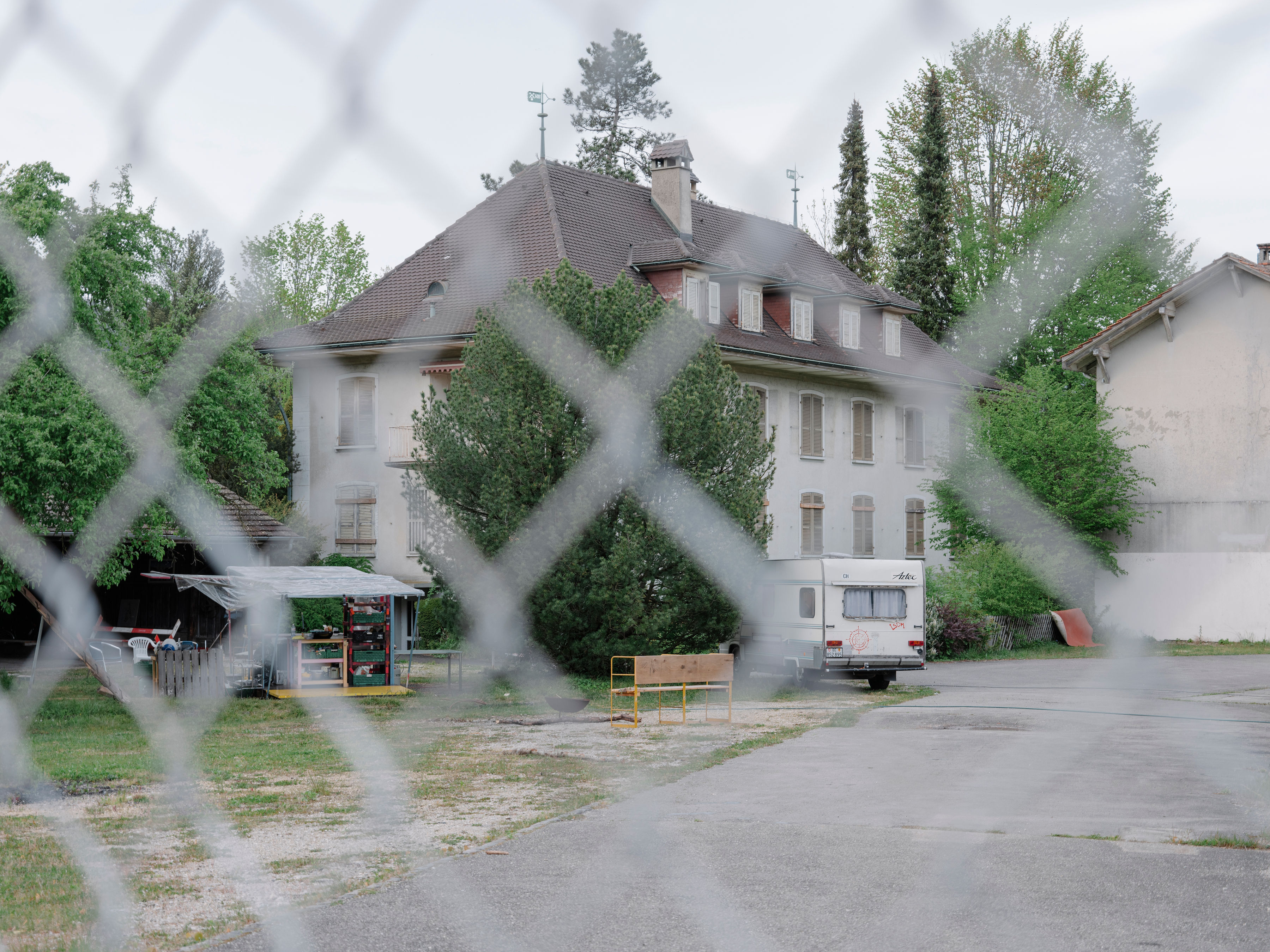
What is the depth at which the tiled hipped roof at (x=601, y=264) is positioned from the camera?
29.5 m

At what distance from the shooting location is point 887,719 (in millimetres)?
15656

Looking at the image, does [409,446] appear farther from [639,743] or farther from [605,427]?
[639,743]

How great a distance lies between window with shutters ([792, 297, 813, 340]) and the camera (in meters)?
34.3

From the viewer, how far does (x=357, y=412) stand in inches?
1214

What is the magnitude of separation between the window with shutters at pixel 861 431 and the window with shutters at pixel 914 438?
5.32 feet

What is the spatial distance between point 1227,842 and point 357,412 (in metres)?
25.5

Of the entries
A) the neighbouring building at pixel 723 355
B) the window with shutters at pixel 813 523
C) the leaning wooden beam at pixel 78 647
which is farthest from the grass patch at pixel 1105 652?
the leaning wooden beam at pixel 78 647

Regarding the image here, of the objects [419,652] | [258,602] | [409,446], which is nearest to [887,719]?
[419,652]

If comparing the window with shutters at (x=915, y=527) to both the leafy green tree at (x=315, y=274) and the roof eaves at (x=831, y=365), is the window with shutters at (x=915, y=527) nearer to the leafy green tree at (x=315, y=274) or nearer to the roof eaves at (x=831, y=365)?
the roof eaves at (x=831, y=365)

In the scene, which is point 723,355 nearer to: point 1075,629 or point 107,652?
point 1075,629

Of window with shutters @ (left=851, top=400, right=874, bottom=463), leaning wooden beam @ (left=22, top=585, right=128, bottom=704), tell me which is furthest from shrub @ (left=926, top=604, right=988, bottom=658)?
leaning wooden beam @ (left=22, top=585, right=128, bottom=704)

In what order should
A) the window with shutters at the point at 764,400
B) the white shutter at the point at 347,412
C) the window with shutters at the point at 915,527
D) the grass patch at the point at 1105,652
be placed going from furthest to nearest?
the window with shutters at the point at 915,527 → the window with shutters at the point at 764,400 → the white shutter at the point at 347,412 → the grass patch at the point at 1105,652

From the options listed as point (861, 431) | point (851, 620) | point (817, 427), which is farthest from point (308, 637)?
point (861, 431)

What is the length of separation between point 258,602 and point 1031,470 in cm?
1592
